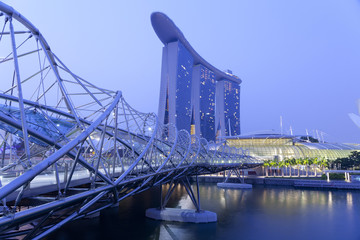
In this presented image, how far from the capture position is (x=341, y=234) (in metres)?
33.3

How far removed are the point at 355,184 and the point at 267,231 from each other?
173 ft

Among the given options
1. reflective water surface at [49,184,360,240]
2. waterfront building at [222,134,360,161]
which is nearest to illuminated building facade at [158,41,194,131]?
waterfront building at [222,134,360,161]

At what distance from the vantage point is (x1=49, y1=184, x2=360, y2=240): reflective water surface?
1300 inches

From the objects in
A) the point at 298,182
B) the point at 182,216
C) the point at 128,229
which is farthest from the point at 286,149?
the point at 128,229

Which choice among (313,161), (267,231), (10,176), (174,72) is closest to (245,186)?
(313,161)

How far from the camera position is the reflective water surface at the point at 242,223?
1300 inches

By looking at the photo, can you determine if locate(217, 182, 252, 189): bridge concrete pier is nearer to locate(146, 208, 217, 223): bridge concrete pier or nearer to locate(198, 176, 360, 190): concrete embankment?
locate(198, 176, 360, 190): concrete embankment

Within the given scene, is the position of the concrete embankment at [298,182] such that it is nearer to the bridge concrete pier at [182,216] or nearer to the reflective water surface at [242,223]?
the reflective water surface at [242,223]

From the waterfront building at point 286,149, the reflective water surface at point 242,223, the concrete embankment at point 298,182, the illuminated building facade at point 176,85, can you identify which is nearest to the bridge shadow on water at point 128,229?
the reflective water surface at point 242,223

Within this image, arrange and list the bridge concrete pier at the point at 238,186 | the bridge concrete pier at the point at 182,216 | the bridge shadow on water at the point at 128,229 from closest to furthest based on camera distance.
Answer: the bridge shadow on water at the point at 128,229 < the bridge concrete pier at the point at 182,216 < the bridge concrete pier at the point at 238,186

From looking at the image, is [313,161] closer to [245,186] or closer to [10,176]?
[245,186]

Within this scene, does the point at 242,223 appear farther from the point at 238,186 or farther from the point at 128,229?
the point at 238,186

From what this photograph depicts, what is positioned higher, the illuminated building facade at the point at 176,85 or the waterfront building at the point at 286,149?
the illuminated building facade at the point at 176,85

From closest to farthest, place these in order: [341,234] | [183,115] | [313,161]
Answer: [341,234], [313,161], [183,115]
